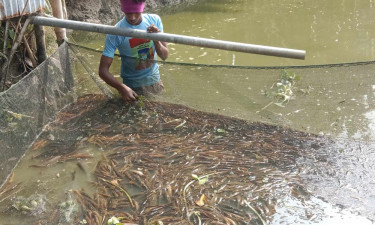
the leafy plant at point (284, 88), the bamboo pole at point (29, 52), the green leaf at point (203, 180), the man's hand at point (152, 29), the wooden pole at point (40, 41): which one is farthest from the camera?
the wooden pole at point (40, 41)

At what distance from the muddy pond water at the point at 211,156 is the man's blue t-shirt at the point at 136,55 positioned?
114 mm

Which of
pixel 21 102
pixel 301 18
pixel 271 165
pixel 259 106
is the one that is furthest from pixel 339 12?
pixel 21 102

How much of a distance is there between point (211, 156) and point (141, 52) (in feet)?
4.21

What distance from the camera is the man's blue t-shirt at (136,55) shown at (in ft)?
12.2

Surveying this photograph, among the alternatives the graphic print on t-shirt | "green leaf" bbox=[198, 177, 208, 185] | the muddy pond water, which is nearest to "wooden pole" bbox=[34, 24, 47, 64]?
the muddy pond water

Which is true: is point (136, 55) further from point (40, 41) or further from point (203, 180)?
point (203, 180)

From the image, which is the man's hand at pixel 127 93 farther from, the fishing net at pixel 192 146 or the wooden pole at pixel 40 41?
the wooden pole at pixel 40 41

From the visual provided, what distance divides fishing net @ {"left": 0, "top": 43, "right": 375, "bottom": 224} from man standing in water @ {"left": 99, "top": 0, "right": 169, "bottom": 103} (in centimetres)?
13

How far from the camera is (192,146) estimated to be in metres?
3.34

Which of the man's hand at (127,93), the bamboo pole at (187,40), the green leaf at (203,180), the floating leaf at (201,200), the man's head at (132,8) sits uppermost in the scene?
the man's head at (132,8)

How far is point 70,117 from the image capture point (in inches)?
150

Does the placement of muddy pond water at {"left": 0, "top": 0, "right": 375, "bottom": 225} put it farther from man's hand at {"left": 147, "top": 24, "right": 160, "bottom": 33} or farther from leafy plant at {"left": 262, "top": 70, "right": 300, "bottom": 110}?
man's hand at {"left": 147, "top": 24, "right": 160, "bottom": 33}

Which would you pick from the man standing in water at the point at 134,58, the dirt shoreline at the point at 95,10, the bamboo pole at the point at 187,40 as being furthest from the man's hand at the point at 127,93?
the dirt shoreline at the point at 95,10

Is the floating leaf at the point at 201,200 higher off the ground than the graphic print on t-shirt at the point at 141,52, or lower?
lower
